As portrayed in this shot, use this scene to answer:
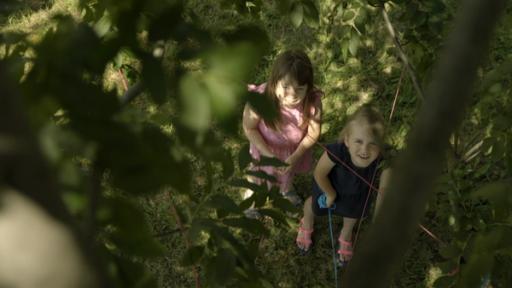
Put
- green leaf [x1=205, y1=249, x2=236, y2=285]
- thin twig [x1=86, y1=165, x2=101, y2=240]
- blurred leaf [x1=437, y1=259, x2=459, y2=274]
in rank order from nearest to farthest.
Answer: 1. thin twig [x1=86, y1=165, x2=101, y2=240]
2. green leaf [x1=205, y1=249, x2=236, y2=285]
3. blurred leaf [x1=437, y1=259, x2=459, y2=274]

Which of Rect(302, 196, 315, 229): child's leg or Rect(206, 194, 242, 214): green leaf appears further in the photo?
Rect(302, 196, 315, 229): child's leg

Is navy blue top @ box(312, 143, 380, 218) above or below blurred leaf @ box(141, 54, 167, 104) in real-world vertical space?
below

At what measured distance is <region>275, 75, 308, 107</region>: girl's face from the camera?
2590mm

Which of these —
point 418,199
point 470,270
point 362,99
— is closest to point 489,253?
point 470,270

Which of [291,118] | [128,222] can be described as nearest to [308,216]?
[291,118]

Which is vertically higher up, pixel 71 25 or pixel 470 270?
pixel 71 25

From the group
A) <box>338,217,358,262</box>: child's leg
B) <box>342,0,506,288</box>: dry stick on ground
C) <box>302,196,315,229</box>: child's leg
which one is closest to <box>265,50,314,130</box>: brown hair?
<box>302,196,315,229</box>: child's leg

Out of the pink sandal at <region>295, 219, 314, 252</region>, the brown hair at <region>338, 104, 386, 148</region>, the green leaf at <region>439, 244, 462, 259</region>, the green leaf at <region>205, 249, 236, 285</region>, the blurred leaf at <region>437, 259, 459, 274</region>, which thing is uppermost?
the green leaf at <region>205, 249, 236, 285</region>

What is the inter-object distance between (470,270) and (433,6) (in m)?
0.84

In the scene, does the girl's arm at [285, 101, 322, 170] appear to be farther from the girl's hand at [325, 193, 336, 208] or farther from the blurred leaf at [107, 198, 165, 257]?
the blurred leaf at [107, 198, 165, 257]

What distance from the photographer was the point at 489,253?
1028 millimetres

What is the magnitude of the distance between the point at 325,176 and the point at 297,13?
3.76 feet

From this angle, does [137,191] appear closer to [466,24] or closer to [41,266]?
[41,266]

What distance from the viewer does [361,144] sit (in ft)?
8.00
